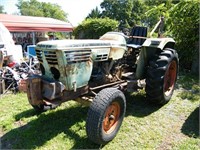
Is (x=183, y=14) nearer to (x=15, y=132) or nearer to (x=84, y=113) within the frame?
(x=84, y=113)

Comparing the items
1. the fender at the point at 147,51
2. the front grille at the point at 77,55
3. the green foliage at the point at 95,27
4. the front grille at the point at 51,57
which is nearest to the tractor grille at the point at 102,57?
the front grille at the point at 77,55

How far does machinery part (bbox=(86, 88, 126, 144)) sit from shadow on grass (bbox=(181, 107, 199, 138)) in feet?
3.62

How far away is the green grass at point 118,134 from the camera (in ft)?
11.0

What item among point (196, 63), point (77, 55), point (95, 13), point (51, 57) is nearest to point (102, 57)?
point (77, 55)

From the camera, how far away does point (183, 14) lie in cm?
731

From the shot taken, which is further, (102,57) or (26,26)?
(26,26)

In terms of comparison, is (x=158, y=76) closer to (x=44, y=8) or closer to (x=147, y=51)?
(x=147, y=51)

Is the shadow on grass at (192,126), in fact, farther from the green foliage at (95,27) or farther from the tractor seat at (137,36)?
the green foliage at (95,27)

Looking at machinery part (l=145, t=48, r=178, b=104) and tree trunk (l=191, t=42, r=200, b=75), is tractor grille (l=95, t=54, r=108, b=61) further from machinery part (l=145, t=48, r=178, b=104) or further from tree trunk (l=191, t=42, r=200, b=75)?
tree trunk (l=191, t=42, r=200, b=75)

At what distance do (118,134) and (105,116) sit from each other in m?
0.51

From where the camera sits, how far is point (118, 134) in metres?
3.60

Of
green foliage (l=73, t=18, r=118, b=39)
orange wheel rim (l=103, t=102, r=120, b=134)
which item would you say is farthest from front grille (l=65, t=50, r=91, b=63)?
green foliage (l=73, t=18, r=118, b=39)

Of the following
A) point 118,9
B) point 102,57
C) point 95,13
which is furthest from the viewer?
point 95,13

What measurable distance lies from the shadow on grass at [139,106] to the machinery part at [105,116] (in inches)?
30.7
